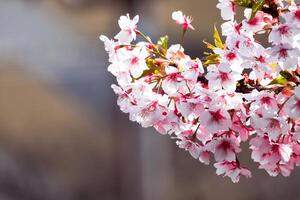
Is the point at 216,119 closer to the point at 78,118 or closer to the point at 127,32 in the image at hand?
the point at 127,32

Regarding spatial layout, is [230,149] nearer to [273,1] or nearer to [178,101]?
[178,101]

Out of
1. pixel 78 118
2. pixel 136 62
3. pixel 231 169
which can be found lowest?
pixel 231 169

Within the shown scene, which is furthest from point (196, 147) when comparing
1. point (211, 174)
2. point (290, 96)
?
point (211, 174)

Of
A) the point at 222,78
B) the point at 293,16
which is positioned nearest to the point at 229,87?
the point at 222,78

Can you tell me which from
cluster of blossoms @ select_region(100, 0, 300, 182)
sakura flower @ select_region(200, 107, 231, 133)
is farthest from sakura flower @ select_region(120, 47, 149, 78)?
sakura flower @ select_region(200, 107, 231, 133)

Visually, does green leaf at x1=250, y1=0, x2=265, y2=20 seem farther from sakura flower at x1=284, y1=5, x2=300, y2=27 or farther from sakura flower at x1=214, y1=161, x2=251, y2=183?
sakura flower at x1=214, y1=161, x2=251, y2=183

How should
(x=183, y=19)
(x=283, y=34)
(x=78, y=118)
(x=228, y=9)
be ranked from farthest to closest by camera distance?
1. (x=78, y=118)
2. (x=183, y=19)
3. (x=228, y=9)
4. (x=283, y=34)
